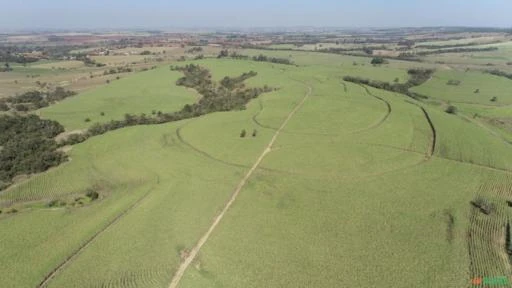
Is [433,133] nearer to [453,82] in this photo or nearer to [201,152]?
[201,152]

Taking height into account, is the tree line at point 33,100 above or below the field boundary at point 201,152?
below

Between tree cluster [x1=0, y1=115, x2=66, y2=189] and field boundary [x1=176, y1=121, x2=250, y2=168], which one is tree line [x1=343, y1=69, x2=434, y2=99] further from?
tree cluster [x1=0, y1=115, x2=66, y2=189]

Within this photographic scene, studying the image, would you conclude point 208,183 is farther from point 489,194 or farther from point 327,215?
point 489,194

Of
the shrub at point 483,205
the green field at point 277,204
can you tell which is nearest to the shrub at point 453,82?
the green field at point 277,204

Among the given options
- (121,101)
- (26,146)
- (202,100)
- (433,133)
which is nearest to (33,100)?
(121,101)

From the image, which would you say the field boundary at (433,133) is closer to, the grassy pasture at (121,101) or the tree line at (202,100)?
the tree line at (202,100)

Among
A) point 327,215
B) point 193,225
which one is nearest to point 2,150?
point 193,225

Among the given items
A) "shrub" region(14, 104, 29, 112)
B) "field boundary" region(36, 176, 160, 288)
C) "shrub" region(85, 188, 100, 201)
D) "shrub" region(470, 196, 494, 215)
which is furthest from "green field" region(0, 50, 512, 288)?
"shrub" region(14, 104, 29, 112)

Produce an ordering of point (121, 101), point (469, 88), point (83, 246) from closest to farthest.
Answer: point (83, 246) → point (121, 101) → point (469, 88)
